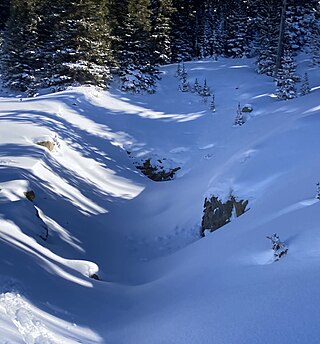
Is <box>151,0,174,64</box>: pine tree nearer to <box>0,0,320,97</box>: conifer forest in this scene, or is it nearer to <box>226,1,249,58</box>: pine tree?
<box>0,0,320,97</box>: conifer forest

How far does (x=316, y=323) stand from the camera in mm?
3615

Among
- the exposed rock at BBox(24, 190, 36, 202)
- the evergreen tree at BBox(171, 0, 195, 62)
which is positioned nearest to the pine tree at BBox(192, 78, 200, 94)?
the evergreen tree at BBox(171, 0, 195, 62)

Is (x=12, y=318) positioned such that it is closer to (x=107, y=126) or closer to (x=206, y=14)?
(x=107, y=126)

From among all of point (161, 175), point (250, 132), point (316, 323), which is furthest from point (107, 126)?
point (316, 323)

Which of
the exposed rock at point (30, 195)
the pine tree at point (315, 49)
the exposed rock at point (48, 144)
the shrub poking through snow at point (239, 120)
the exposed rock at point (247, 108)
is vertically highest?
the pine tree at point (315, 49)

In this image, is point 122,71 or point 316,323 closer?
point 316,323

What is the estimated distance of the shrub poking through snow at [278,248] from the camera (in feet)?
16.7

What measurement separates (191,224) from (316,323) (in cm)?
683

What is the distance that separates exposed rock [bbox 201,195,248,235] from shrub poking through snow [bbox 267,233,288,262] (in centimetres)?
335

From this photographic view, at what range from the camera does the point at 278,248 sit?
5.22 metres

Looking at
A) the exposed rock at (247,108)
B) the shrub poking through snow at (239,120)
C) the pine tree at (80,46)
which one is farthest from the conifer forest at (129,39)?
the shrub poking through snow at (239,120)

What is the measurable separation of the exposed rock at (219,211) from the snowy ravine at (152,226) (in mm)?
261

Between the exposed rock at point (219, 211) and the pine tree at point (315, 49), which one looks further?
the pine tree at point (315, 49)

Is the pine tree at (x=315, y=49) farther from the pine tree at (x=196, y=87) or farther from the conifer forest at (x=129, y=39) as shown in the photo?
the pine tree at (x=196, y=87)
